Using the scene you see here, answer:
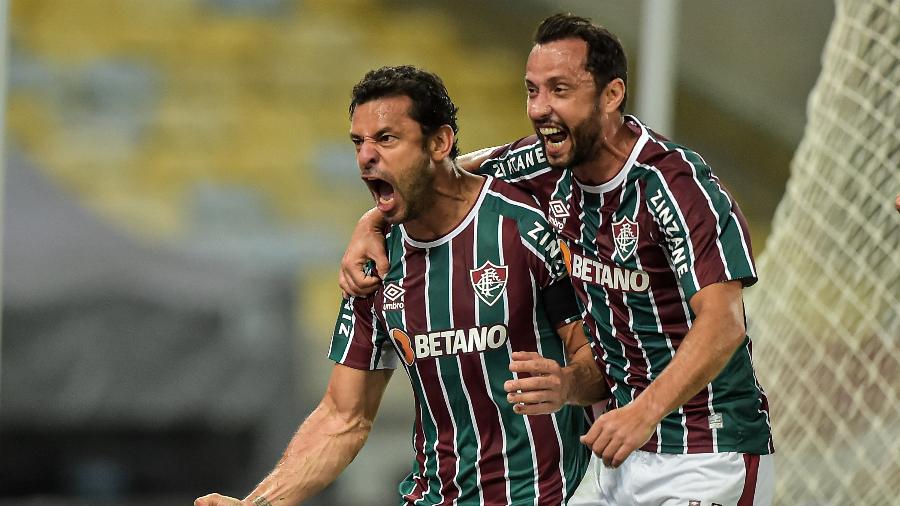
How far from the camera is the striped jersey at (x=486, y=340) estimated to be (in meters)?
2.68

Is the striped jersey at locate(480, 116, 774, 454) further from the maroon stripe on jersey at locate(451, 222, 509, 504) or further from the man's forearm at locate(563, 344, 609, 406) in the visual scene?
the maroon stripe on jersey at locate(451, 222, 509, 504)

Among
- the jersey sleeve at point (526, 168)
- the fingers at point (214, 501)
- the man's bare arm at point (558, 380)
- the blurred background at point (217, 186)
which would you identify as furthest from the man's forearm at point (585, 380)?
the blurred background at point (217, 186)

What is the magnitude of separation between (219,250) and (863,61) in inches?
150

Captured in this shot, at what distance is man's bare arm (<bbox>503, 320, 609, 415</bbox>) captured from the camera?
235 cm

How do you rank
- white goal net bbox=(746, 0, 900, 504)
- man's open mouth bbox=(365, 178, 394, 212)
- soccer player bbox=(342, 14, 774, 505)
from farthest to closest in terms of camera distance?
white goal net bbox=(746, 0, 900, 504), man's open mouth bbox=(365, 178, 394, 212), soccer player bbox=(342, 14, 774, 505)

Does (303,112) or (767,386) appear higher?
(303,112)

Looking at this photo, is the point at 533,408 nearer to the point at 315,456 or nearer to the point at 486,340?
the point at 486,340

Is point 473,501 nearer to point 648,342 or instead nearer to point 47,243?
point 648,342

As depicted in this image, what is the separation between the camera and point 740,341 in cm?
240

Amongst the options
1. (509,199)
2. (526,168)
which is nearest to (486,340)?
(509,199)

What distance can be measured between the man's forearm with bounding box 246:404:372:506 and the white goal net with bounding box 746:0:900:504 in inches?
71.1

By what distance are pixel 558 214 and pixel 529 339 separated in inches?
10.4

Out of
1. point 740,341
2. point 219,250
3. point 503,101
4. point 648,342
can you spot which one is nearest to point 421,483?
point 648,342

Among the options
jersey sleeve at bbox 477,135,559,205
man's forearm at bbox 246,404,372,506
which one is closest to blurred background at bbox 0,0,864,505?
man's forearm at bbox 246,404,372,506
